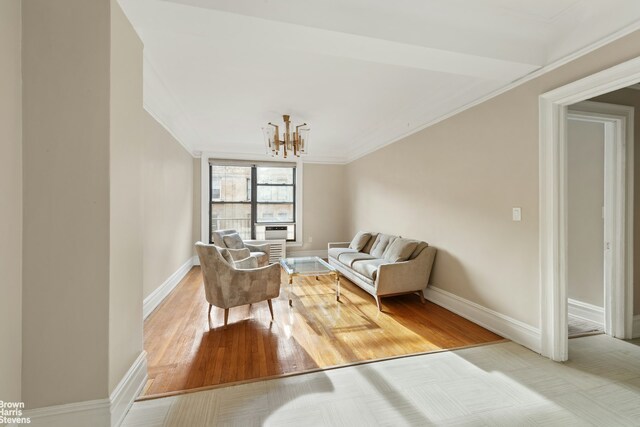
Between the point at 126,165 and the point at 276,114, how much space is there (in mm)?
2649

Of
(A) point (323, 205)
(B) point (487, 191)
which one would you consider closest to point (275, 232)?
(A) point (323, 205)

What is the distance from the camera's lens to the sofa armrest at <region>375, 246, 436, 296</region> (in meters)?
3.29

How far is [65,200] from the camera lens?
1.45 meters

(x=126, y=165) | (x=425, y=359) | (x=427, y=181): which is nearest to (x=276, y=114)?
(x=427, y=181)

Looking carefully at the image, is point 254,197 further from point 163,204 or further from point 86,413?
point 86,413

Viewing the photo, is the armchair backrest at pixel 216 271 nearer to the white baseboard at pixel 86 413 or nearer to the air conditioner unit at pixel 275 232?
the white baseboard at pixel 86 413

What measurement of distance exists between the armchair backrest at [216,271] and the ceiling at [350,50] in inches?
69.9

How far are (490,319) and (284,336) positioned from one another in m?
2.06

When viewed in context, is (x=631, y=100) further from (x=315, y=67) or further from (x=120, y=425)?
(x=120, y=425)

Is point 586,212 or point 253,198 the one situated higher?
point 253,198

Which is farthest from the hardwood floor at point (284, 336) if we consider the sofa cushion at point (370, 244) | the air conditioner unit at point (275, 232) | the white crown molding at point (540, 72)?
the air conditioner unit at point (275, 232)

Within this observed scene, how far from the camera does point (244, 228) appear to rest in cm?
621

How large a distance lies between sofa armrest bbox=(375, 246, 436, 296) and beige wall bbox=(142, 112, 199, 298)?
2.61m

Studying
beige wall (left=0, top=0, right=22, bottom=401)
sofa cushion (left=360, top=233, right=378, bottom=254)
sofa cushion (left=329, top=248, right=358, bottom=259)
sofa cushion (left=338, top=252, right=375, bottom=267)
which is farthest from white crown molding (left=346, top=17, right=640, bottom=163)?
beige wall (left=0, top=0, right=22, bottom=401)
